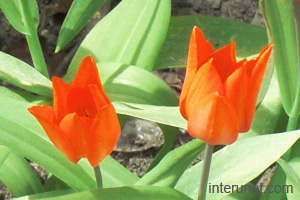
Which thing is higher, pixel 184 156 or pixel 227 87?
pixel 227 87

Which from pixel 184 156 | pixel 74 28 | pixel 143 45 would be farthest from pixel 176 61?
pixel 184 156

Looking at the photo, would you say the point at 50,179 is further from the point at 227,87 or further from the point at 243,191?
the point at 227,87

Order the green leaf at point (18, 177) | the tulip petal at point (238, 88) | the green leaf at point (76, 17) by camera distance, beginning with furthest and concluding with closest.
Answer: the green leaf at point (76, 17)
the green leaf at point (18, 177)
the tulip petal at point (238, 88)

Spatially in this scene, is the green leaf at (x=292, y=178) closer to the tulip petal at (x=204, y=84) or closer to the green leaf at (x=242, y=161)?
the green leaf at (x=242, y=161)

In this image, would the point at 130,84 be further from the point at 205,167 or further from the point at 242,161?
the point at 205,167

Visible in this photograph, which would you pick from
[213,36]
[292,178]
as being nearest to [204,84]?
[292,178]

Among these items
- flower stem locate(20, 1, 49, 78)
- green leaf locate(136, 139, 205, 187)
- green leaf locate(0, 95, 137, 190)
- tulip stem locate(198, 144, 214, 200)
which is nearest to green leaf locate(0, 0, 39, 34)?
flower stem locate(20, 1, 49, 78)

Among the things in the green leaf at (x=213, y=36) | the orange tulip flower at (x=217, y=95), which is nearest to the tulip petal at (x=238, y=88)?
the orange tulip flower at (x=217, y=95)
